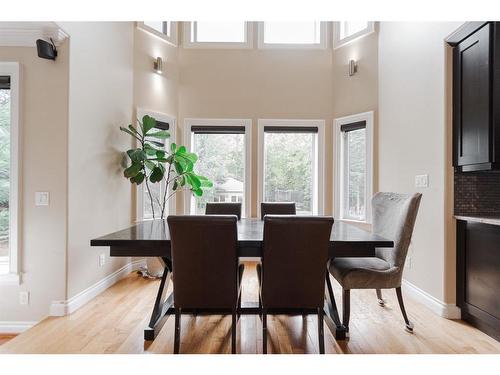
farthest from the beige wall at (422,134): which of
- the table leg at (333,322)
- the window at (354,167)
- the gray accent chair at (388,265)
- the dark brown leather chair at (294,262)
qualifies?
the dark brown leather chair at (294,262)

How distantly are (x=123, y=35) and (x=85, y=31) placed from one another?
33.5 inches

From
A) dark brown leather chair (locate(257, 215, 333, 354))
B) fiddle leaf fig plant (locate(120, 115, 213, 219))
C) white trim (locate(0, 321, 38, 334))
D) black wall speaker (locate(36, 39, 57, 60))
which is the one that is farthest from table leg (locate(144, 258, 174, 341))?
black wall speaker (locate(36, 39, 57, 60))

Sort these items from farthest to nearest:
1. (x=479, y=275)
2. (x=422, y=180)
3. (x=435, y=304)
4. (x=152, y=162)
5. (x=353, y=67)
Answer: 1. (x=353, y=67)
2. (x=152, y=162)
3. (x=422, y=180)
4. (x=435, y=304)
5. (x=479, y=275)

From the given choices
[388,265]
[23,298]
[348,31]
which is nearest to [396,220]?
[388,265]

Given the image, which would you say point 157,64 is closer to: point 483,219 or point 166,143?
point 166,143

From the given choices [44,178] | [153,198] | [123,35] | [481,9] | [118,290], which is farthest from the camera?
[153,198]

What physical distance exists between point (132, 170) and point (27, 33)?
60.0 inches

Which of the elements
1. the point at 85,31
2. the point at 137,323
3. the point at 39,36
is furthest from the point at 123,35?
the point at 137,323

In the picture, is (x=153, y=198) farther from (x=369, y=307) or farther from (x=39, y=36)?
(x=369, y=307)

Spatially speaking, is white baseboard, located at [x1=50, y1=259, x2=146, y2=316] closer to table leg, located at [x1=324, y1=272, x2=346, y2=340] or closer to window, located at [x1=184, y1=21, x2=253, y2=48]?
table leg, located at [x1=324, y1=272, x2=346, y2=340]

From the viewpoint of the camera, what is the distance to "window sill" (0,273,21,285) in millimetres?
2543

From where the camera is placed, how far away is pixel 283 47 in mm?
4414

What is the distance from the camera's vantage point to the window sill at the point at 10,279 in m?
2.54

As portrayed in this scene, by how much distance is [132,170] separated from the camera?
3406mm
